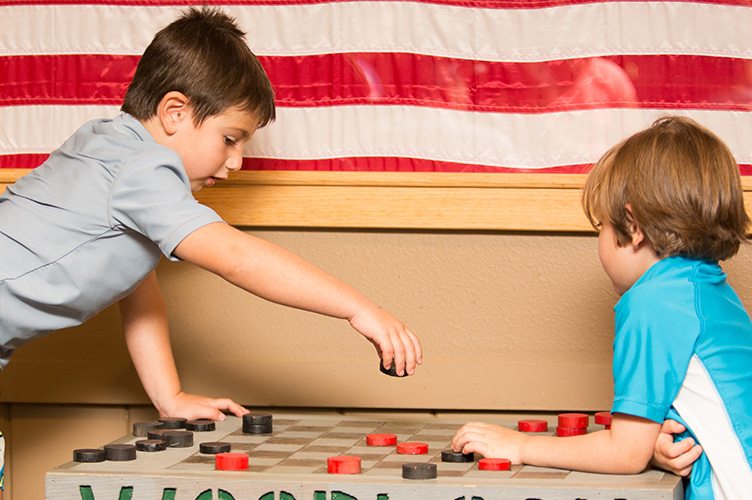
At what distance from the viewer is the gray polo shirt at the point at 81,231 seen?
1.44 metres

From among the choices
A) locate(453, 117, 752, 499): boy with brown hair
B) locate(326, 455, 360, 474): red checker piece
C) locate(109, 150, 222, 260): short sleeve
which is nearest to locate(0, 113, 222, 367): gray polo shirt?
locate(109, 150, 222, 260): short sleeve

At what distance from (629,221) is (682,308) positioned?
14cm

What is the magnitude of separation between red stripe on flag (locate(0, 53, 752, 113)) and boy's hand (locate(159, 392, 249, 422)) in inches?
22.5

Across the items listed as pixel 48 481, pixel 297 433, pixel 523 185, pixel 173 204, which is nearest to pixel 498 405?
pixel 523 185

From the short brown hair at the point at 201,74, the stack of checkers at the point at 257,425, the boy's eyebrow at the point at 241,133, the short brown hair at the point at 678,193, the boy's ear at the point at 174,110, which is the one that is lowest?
the stack of checkers at the point at 257,425

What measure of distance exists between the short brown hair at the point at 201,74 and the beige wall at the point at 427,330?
37 centimetres

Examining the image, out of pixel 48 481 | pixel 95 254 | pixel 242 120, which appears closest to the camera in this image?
pixel 48 481

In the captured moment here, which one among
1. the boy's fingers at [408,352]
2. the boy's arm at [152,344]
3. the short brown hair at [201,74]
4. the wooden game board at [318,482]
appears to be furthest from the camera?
the boy's arm at [152,344]

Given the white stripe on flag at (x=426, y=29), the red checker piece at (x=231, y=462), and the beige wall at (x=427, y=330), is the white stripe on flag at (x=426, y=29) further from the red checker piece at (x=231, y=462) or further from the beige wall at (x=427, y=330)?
the red checker piece at (x=231, y=462)

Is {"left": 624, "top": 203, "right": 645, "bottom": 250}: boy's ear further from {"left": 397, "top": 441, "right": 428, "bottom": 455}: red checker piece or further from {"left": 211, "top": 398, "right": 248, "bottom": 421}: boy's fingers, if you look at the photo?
{"left": 211, "top": 398, "right": 248, "bottom": 421}: boy's fingers

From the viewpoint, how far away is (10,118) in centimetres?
193

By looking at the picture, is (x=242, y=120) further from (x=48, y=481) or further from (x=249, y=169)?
(x=48, y=481)

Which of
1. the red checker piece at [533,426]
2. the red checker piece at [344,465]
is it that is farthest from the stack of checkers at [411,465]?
the red checker piece at [533,426]

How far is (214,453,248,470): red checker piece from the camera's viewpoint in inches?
45.7
